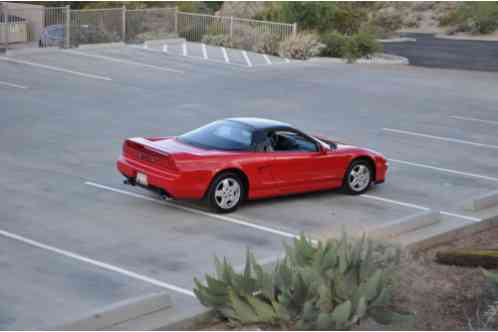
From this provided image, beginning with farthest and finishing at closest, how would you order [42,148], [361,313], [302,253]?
1. [42,148]
2. [302,253]
3. [361,313]

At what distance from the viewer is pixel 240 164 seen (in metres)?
13.8

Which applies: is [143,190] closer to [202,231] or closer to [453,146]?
[202,231]

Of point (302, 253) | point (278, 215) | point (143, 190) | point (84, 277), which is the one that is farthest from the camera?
point (143, 190)

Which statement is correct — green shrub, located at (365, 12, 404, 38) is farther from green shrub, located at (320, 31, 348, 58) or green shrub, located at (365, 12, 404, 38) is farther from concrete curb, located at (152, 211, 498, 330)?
concrete curb, located at (152, 211, 498, 330)

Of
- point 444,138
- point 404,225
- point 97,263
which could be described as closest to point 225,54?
point 444,138

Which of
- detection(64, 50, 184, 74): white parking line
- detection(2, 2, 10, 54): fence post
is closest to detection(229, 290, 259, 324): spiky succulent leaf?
detection(64, 50, 184, 74): white parking line

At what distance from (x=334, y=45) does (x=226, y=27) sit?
484 centimetres

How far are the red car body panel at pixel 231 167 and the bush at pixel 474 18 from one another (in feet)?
132

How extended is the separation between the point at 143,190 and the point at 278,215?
2330 mm

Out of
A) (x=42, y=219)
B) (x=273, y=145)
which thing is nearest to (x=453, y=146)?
(x=273, y=145)

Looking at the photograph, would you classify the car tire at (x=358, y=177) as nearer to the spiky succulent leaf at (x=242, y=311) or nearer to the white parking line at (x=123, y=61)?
the spiky succulent leaf at (x=242, y=311)

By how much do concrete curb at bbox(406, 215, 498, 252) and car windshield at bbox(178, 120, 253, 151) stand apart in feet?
10.0

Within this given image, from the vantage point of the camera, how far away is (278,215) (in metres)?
14.0

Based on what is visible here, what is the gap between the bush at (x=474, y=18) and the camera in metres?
53.3
